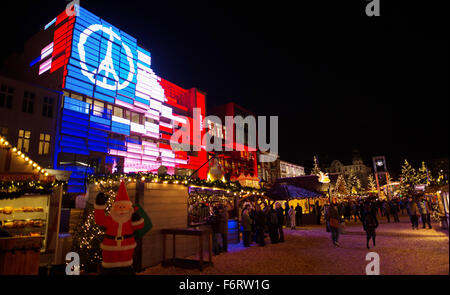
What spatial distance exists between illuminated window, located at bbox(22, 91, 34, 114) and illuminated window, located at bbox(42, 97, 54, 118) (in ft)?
2.91

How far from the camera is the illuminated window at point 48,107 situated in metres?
20.9

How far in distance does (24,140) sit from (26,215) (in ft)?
36.6

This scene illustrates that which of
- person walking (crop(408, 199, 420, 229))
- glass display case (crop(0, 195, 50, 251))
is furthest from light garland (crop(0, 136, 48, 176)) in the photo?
person walking (crop(408, 199, 420, 229))

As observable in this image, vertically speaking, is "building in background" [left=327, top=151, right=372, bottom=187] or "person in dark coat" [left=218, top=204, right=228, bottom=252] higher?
"building in background" [left=327, top=151, right=372, bottom=187]

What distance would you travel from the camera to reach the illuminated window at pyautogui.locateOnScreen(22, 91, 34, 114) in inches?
769

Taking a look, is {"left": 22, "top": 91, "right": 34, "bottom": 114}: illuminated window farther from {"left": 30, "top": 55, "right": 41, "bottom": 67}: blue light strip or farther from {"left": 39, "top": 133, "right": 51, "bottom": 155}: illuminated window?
{"left": 30, "top": 55, "right": 41, "bottom": 67}: blue light strip

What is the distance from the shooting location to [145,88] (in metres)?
31.2

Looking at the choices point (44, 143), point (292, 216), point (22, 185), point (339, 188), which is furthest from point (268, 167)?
point (22, 185)

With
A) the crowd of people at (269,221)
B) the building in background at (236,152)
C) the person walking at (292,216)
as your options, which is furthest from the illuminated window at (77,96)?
the building in background at (236,152)

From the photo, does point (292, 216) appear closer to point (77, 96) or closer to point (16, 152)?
point (16, 152)

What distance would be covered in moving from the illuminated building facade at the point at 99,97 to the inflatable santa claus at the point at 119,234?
14727 millimetres

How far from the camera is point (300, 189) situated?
23.6 m
